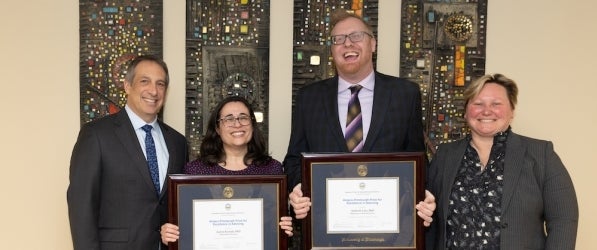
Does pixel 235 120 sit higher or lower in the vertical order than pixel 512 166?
higher

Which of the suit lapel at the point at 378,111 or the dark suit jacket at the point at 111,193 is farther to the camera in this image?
the suit lapel at the point at 378,111

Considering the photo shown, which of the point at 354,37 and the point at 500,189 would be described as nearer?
the point at 500,189

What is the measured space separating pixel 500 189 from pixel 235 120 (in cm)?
119

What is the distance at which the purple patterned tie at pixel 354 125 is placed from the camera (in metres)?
2.48

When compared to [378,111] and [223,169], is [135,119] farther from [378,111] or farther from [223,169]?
[378,111]

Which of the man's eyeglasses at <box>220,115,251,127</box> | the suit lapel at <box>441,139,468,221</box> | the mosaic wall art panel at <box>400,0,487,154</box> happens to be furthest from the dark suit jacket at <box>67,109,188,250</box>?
the mosaic wall art panel at <box>400,0,487,154</box>

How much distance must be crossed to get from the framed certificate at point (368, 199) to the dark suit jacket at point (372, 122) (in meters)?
0.25

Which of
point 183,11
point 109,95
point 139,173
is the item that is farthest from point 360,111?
point 109,95

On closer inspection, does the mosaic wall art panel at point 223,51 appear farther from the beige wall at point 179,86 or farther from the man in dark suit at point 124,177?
the man in dark suit at point 124,177

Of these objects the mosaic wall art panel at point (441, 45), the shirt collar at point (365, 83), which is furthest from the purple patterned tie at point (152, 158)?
the mosaic wall art panel at point (441, 45)

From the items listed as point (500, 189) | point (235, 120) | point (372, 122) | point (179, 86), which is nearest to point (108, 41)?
point (179, 86)

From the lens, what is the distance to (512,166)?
86.5 inches

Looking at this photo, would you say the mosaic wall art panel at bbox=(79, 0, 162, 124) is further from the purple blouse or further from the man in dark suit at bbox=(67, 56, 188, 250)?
the purple blouse

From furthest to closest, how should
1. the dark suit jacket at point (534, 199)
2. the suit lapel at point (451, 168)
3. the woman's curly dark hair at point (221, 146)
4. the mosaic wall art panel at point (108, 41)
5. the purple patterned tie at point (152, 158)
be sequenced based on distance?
the mosaic wall art panel at point (108, 41) < the woman's curly dark hair at point (221, 146) < the purple patterned tie at point (152, 158) < the suit lapel at point (451, 168) < the dark suit jacket at point (534, 199)
